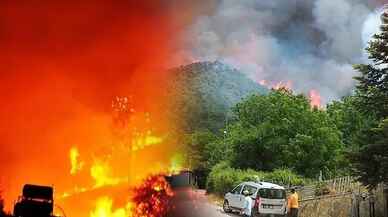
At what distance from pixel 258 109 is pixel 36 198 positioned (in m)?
13.6

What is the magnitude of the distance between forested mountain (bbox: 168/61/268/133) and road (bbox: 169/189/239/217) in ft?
9.63

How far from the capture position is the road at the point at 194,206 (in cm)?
2011

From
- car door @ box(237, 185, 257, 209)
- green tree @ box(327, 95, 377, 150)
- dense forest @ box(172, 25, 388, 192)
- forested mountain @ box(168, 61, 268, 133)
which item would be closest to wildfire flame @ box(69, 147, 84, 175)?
forested mountain @ box(168, 61, 268, 133)

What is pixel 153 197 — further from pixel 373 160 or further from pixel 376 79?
pixel 376 79

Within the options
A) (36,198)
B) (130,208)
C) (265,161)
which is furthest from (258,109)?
(36,198)

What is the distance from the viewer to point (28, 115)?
19.4m

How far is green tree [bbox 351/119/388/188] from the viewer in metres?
15.6

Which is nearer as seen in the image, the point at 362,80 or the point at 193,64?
the point at 362,80

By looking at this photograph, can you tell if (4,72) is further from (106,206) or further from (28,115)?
(106,206)

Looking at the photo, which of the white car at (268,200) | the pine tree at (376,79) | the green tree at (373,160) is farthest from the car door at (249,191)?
the pine tree at (376,79)

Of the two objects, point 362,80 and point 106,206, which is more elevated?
point 362,80

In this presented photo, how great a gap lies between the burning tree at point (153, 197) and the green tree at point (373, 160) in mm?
7303

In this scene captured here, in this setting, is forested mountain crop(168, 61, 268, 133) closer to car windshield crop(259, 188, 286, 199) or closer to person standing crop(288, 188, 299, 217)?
car windshield crop(259, 188, 286, 199)

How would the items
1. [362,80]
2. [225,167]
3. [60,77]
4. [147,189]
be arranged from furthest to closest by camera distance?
[225,167] < [147,189] < [60,77] < [362,80]
